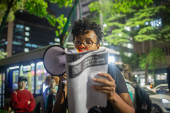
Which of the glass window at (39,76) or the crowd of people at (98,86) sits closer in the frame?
the crowd of people at (98,86)

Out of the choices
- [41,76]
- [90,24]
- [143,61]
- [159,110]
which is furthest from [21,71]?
[143,61]

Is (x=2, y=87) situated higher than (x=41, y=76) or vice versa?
(x=41, y=76)

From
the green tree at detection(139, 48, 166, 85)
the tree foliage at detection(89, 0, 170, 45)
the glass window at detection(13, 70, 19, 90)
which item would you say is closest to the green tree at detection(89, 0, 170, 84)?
the tree foliage at detection(89, 0, 170, 45)

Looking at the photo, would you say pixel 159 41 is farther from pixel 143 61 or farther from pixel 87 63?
pixel 87 63

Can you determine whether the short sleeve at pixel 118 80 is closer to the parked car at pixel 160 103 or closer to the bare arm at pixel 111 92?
the bare arm at pixel 111 92

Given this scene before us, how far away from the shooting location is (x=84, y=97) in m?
0.72

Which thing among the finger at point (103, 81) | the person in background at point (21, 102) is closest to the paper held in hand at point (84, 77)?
the finger at point (103, 81)

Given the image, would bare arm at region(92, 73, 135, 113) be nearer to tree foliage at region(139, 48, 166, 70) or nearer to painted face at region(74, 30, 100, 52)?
painted face at region(74, 30, 100, 52)

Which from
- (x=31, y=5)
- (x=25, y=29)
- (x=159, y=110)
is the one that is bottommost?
(x=159, y=110)

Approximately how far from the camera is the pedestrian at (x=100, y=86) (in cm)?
73

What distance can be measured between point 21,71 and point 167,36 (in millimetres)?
6878

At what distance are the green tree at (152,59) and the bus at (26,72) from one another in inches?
164

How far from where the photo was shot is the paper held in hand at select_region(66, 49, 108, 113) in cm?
68

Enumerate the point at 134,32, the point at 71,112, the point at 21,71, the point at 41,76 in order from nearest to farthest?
the point at 71,112 → the point at 41,76 → the point at 21,71 → the point at 134,32
